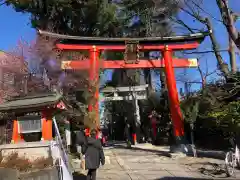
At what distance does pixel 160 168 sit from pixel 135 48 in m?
8.20

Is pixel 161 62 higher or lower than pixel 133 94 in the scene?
higher

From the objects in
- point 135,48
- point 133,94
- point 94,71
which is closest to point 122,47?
point 135,48

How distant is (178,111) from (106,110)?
87.3 ft

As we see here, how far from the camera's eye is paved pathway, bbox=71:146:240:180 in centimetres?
1149

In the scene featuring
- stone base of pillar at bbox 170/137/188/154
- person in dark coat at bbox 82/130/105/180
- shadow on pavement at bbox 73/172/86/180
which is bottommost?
shadow on pavement at bbox 73/172/86/180

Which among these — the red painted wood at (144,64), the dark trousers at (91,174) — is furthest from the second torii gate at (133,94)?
the dark trousers at (91,174)

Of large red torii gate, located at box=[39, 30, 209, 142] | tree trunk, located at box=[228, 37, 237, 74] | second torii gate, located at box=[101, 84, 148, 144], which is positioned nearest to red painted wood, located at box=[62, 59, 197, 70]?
large red torii gate, located at box=[39, 30, 209, 142]

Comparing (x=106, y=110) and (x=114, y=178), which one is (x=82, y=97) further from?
(x=106, y=110)

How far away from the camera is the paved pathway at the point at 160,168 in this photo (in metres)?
11.5

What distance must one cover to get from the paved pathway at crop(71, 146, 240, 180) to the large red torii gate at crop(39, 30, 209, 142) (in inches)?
142

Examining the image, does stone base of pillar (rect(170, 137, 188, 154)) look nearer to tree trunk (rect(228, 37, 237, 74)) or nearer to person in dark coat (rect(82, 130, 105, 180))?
tree trunk (rect(228, 37, 237, 74))

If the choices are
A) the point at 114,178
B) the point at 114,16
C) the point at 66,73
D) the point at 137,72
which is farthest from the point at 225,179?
the point at 137,72

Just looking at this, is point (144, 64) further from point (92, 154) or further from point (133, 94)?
point (92, 154)

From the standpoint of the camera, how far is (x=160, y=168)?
1320 centimetres
